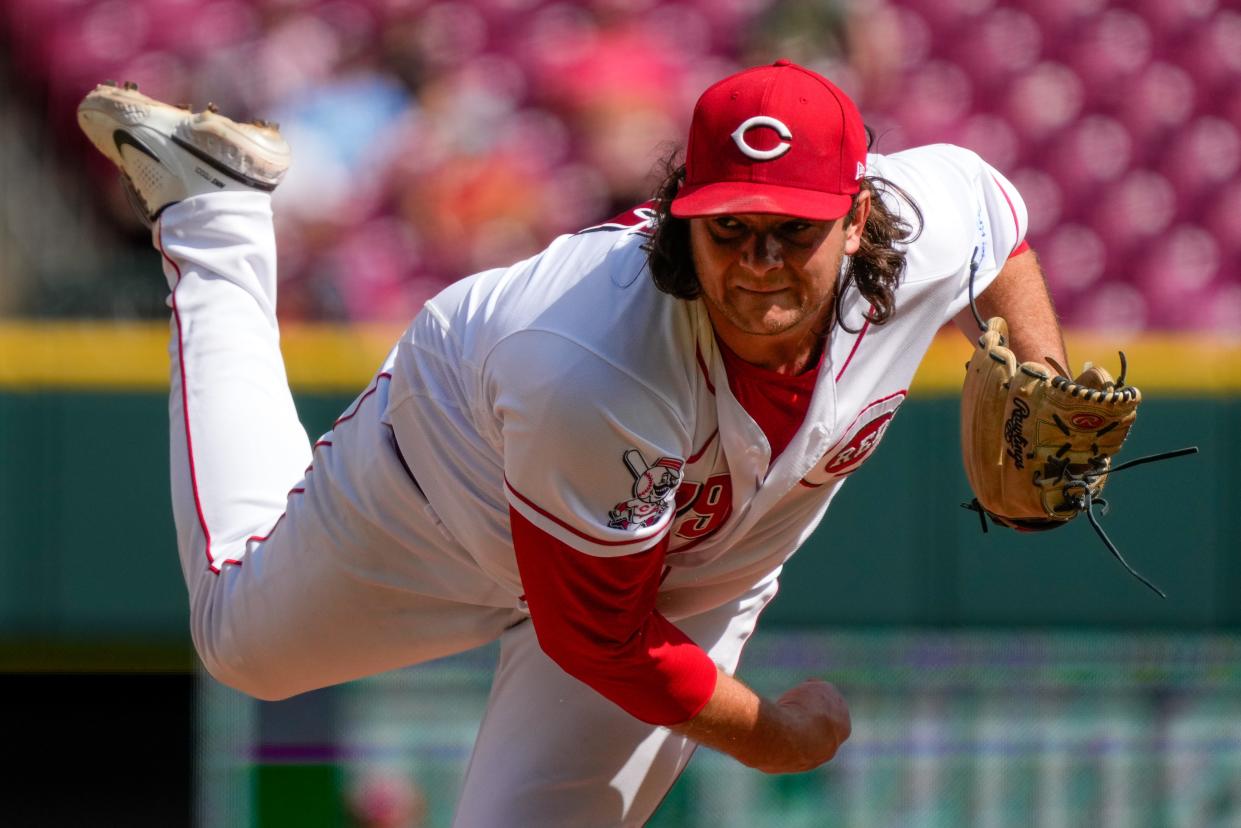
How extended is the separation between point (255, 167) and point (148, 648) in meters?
1.50

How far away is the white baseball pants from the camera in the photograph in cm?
212

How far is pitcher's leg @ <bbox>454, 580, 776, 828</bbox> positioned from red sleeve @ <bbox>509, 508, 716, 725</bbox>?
8.5 inches

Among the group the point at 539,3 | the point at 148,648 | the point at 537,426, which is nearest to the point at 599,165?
the point at 539,3

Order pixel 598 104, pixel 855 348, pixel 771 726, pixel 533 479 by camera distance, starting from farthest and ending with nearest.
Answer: pixel 598 104 < pixel 771 726 < pixel 855 348 < pixel 533 479

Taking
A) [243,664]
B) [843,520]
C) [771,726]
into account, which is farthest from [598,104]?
[771,726]

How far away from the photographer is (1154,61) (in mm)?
4914

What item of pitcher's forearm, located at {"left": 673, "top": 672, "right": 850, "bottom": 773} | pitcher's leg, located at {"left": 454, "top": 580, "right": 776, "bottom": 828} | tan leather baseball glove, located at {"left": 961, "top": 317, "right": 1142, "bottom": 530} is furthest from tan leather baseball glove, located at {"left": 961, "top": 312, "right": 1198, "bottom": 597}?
pitcher's leg, located at {"left": 454, "top": 580, "right": 776, "bottom": 828}

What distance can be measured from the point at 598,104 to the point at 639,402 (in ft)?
9.37

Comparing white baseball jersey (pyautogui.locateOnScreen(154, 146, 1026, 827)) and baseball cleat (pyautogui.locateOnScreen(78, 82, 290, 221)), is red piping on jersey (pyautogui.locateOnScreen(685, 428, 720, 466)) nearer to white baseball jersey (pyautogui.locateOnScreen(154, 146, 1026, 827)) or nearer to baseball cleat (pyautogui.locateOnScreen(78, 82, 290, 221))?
white baseball jersey (pyautogui.locateOnScreen(154, 146, 1026, 827))

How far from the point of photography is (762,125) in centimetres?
163

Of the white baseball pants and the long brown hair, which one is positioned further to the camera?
the white baseball pants

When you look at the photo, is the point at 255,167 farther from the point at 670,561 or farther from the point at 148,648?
the point at 148,648

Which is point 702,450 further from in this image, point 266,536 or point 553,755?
point 266,536

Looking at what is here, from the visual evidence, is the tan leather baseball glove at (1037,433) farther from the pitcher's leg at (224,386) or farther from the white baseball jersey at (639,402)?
the pitcher's leg at (224,386)
